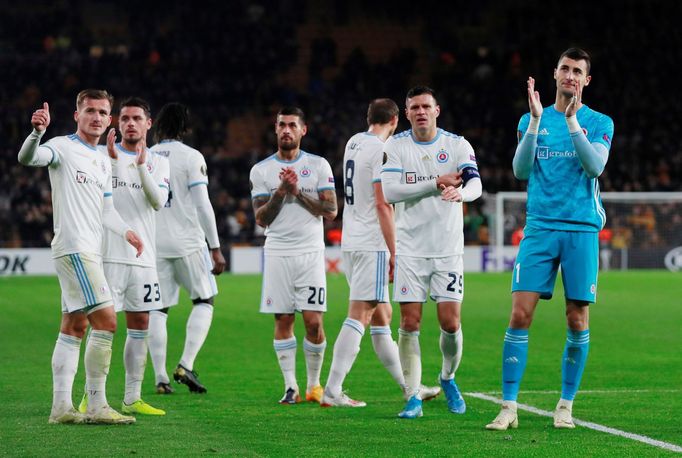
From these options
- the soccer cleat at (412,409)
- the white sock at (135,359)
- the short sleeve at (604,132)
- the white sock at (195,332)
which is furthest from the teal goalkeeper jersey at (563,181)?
the white sock at (195,332)

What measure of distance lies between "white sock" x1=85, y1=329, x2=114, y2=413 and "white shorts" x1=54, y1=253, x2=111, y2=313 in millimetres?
230

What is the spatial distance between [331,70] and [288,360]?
30072 mm

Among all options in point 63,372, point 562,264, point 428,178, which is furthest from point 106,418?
point 562,264

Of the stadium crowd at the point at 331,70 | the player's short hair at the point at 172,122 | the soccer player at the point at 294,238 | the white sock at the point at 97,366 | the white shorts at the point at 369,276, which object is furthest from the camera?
the stadium crowd at the point at 331,70

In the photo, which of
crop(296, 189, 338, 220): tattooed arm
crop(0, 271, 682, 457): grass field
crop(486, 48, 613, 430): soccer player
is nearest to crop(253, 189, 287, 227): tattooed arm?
crop(296, 189, 338, 220): tattooed arm

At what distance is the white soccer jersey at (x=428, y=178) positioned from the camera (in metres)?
8.11

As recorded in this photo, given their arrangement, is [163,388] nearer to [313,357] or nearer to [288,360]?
[288,360]

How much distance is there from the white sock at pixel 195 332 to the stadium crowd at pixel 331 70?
20911 millimetres

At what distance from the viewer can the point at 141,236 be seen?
8.62 metres

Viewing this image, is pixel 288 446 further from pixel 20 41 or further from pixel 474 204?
pixel 20 41

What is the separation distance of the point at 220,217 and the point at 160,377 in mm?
21484

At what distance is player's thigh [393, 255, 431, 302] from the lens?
26.5 feet

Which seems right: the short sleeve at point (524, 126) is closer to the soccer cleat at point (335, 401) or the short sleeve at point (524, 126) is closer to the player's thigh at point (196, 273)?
the soccer cleat at point (335, 401)

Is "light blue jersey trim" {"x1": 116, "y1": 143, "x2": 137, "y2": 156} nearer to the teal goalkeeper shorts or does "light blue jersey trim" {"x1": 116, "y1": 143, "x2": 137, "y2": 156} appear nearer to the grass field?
the grass field
